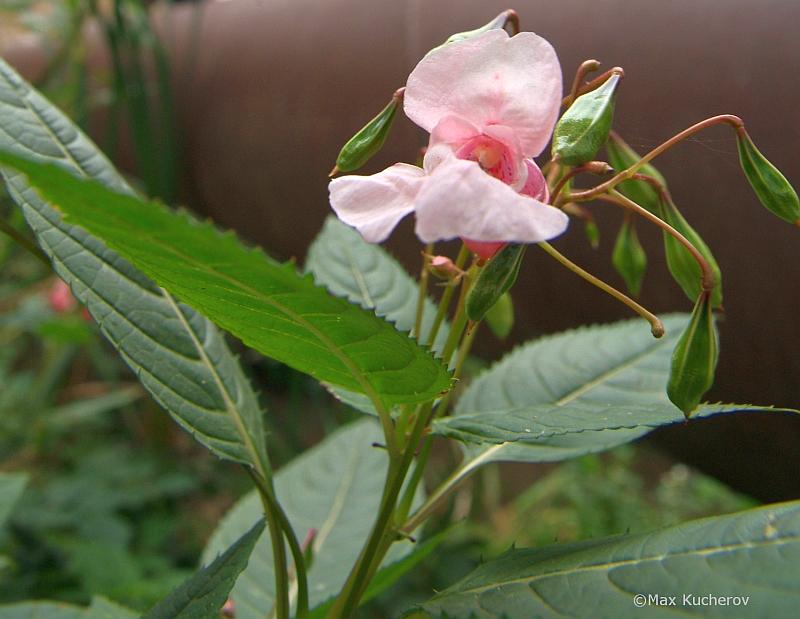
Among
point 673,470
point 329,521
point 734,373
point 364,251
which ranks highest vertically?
point 364,251

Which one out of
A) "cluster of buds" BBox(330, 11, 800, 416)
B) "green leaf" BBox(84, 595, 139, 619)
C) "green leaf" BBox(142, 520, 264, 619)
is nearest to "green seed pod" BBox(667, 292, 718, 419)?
"cluster of buds" BBox(330, 11, 800, 416)

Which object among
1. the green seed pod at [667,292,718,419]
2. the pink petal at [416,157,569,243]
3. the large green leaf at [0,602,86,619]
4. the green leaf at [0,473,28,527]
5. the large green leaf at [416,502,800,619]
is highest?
the pink petal at [416,157,569,243]

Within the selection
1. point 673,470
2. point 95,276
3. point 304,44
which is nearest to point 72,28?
point 304,44

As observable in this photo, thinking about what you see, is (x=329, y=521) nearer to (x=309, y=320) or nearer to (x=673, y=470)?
(x=309, y=320)

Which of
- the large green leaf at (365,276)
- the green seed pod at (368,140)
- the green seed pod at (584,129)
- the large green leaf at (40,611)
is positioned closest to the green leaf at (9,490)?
the large green leaf at (40,611)

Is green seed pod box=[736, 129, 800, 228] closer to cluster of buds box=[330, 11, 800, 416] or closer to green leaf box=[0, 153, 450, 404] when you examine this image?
cluster of buds box=[330, 11, 800, 416]

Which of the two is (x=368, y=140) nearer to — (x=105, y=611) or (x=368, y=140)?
(x=368, y=140)

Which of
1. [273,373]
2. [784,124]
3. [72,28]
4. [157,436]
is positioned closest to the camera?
[784,124]
